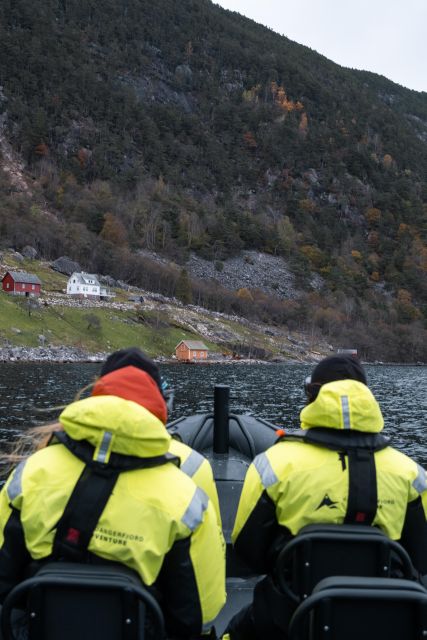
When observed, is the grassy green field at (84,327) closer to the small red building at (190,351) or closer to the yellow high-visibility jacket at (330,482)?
the small red building at (190,351)

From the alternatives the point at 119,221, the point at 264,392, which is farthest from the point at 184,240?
the point at 264,392

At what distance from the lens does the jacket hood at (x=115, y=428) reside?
265 centimetres

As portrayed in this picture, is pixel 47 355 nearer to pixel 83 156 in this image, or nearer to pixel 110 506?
pixel 110 506

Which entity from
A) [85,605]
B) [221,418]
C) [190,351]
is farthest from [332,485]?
[190,351]

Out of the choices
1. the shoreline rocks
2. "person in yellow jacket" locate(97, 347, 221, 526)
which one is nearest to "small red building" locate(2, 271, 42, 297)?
the shoreline rocks

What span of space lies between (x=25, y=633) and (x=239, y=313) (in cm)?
13140

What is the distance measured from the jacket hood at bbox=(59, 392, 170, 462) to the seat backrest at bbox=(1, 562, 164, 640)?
1.82 feet

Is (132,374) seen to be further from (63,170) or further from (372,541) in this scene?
(63,170)

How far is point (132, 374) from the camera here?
311 cm

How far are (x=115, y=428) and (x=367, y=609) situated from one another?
143cm

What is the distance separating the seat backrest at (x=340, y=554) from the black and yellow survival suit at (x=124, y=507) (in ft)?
1.91

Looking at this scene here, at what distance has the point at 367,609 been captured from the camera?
7.88 ft

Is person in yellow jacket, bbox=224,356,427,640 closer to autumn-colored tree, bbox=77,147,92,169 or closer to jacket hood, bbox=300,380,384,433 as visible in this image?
jacket hood, bbox=300,380,384,433

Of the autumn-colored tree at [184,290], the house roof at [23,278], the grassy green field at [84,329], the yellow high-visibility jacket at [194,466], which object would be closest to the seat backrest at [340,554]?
the yellow high-visibility jacket at [194,466]
